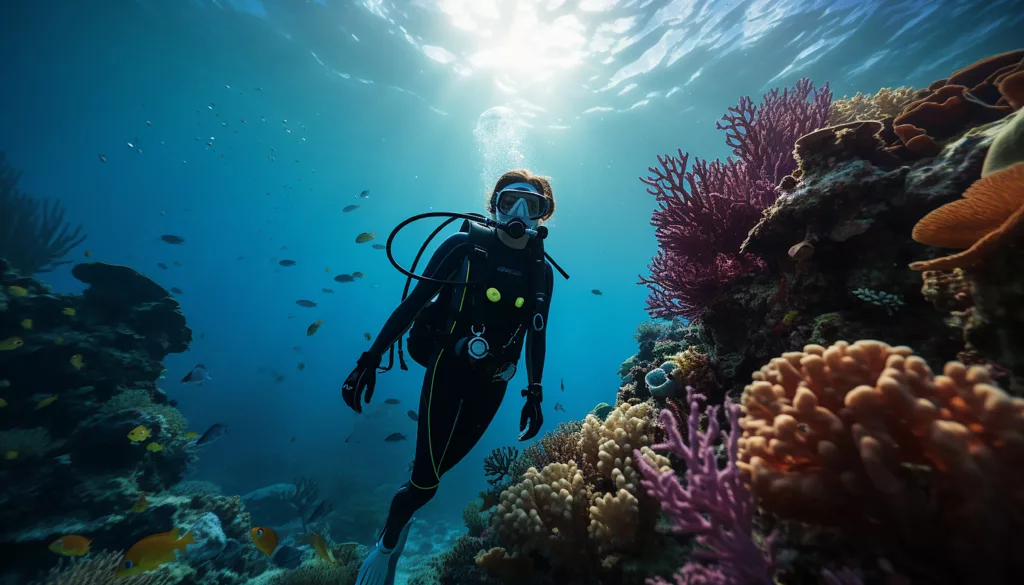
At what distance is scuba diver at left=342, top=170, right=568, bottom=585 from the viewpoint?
356 centimetres

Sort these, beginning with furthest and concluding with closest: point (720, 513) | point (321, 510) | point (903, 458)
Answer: point (321, 510) < point (720, 513) < point (903, 458)

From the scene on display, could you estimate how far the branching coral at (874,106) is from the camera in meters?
5.18

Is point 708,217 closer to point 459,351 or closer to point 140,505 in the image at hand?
point 459,351

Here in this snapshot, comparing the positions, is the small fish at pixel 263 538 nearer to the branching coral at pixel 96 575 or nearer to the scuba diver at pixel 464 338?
the branching coral at pixel 96 575

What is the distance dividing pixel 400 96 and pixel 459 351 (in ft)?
92.0

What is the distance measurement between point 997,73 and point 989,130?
1608mm

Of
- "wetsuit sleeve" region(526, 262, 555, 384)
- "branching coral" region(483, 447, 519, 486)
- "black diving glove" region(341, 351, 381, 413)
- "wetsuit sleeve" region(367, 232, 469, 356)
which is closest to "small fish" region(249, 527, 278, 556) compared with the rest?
"branching coral" region(483, 447, 519, 486)

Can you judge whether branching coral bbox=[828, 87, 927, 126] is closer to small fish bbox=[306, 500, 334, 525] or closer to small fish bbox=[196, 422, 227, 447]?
small fish bbox=[196, 422, 227, 447]

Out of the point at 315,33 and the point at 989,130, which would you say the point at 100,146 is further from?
the point at 989,130

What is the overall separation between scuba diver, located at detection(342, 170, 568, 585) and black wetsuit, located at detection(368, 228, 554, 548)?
11 mm

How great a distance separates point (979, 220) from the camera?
1.63 m

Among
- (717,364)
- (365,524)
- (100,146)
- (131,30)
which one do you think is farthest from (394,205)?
(717,364)

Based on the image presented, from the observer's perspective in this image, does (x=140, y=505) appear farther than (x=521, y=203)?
Yes

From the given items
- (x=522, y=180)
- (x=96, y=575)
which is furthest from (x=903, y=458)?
(x=96, y=575)
